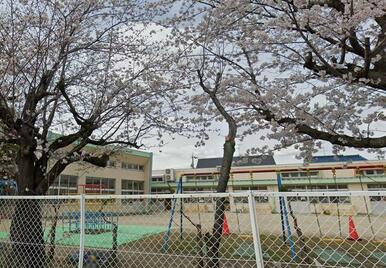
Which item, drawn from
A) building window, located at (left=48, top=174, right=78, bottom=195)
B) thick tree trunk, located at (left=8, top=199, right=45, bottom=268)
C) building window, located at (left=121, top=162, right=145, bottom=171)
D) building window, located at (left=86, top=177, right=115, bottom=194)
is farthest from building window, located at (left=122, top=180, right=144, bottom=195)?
thick tree trunk, located at (left=8, top=199, right=45, bottom=268)

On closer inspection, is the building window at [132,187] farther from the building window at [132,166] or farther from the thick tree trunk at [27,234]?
the thick tree trunk at [27,234]

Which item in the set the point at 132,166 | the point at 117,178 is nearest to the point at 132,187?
the point at 132,166

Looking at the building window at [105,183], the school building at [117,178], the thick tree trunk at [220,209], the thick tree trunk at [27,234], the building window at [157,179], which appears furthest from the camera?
the building window at [157,179]

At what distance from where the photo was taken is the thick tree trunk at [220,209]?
4.06 meters

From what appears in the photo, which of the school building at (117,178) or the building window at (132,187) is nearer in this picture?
the school building at (117,178)

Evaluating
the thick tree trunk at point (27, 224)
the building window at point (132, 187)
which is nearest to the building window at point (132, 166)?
the building window at point (132, 187)

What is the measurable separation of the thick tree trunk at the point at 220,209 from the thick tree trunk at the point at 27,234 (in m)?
2.64

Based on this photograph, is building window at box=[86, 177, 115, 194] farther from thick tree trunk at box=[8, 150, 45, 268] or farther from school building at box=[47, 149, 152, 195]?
Answer: thick tree trunk at box=[8, 150, 45, 268]

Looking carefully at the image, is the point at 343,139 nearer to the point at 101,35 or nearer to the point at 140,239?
the point at 101,35

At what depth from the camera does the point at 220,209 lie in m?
4.00

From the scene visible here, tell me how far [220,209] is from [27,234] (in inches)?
155

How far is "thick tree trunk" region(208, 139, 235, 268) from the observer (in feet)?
13.3

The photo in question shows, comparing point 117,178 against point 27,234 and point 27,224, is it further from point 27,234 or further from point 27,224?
point 27,224

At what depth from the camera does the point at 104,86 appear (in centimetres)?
739
